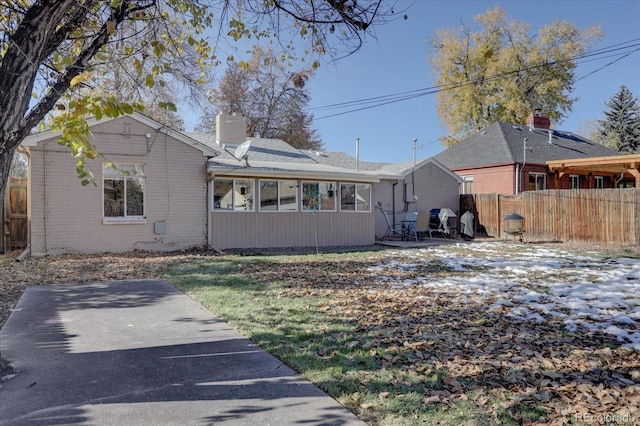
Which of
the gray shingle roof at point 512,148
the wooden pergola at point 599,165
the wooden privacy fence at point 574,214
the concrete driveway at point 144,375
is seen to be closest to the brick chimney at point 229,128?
the wooden privacy fence at point 574,214

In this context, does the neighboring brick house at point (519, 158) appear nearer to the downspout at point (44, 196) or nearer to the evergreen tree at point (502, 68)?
the evergreen tree at point (502, 68)

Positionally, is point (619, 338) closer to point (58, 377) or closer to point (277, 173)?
point (58, 377)

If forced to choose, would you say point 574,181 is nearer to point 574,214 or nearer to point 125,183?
point 574,214

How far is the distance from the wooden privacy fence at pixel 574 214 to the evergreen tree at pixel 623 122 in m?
22.6

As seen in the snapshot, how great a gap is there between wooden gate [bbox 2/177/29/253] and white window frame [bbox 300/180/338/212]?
26.3 ft

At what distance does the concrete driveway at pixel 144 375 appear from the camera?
8.92 ft

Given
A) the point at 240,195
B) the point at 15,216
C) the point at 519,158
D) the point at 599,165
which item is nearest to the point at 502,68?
the point at 519,158

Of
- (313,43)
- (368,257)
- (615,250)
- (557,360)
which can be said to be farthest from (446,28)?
(557,360)

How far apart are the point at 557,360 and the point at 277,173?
10155 millimetres

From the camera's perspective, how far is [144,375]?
337 centimetres

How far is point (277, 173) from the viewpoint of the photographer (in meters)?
12.8

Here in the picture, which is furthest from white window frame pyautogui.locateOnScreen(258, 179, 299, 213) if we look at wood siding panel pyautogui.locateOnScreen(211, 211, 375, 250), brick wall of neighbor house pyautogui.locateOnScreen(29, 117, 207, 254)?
brick wall of neighbor house pyautogui.locateOnScreen(29, 117, 207, 254)

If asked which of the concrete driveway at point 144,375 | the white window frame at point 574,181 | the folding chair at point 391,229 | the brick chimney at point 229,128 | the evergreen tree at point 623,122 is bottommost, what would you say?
the concrete driveway at point 144,375

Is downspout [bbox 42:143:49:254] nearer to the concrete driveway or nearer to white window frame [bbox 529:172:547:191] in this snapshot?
the concrete driveway
